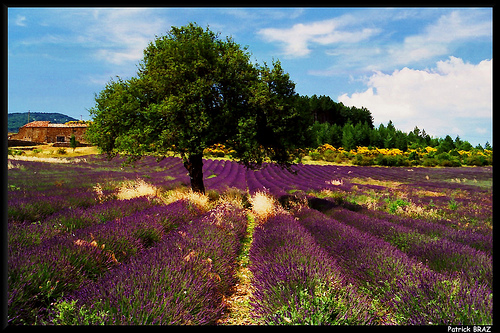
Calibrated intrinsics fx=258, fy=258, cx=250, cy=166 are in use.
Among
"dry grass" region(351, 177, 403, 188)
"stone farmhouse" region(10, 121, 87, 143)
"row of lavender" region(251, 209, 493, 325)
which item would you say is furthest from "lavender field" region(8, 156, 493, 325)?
"dry grass" region(351, 177, 403, 188)

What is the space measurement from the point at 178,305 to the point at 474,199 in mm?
5151

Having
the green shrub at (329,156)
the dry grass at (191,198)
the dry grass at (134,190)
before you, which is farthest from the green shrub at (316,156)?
the dry grass at (134,190)

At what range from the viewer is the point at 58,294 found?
2645 millimetres

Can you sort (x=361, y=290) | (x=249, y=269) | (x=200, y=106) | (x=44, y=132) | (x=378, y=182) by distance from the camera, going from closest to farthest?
(x=361, y=290)
(x=249, y=269)
(x=44, y=132)
(x=200, y=106)
(x=378, y=182)

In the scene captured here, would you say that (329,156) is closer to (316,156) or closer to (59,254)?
(316,156)

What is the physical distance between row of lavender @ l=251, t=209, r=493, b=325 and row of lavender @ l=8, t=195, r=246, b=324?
2.06 ft

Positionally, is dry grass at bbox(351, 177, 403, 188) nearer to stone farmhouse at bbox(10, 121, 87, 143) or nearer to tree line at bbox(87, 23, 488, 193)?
tree line at bbox(87, 23, 488, 193)

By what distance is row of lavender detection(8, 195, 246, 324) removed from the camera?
7.17 feet

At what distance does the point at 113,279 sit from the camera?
2.64m

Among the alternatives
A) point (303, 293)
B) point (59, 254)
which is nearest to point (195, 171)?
point (59, 254)

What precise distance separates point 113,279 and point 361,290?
2792 millimetres
